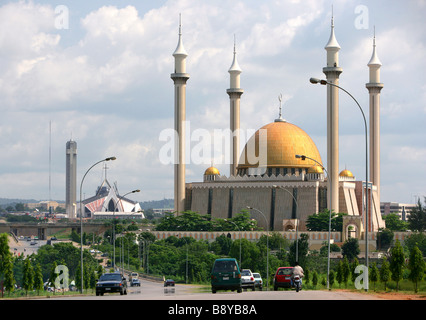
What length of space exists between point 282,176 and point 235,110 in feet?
39.6

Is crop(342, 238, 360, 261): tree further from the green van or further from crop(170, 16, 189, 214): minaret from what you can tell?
the green van

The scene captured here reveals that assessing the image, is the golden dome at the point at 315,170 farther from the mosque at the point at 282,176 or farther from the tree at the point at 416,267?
the tree at the point at 416,267

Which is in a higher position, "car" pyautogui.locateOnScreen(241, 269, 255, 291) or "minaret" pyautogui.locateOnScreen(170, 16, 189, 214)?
"minaret" pyautogui.locateOnScreen(170, 16, 189, 214)

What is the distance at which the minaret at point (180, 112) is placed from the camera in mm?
108438

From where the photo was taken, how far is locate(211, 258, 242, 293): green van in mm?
38969

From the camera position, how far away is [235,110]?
11488cm

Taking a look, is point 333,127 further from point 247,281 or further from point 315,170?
point 247,281

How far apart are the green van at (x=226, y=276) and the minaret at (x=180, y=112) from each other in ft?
228

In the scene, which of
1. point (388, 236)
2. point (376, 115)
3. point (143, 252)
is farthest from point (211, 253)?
point (376, 115)

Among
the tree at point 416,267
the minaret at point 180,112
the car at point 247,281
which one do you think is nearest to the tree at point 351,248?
the minaret at point 180,112

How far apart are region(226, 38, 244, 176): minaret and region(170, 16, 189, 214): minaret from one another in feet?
27.1

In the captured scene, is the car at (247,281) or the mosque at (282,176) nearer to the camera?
the car at (247,281)

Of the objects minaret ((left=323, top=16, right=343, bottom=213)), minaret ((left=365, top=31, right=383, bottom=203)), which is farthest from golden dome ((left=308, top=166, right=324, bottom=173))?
minaret ((left=365, top=31, right=383, bottom=203))

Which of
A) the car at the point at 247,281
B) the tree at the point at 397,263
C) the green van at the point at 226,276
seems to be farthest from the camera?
the tree at the point at 397,263
